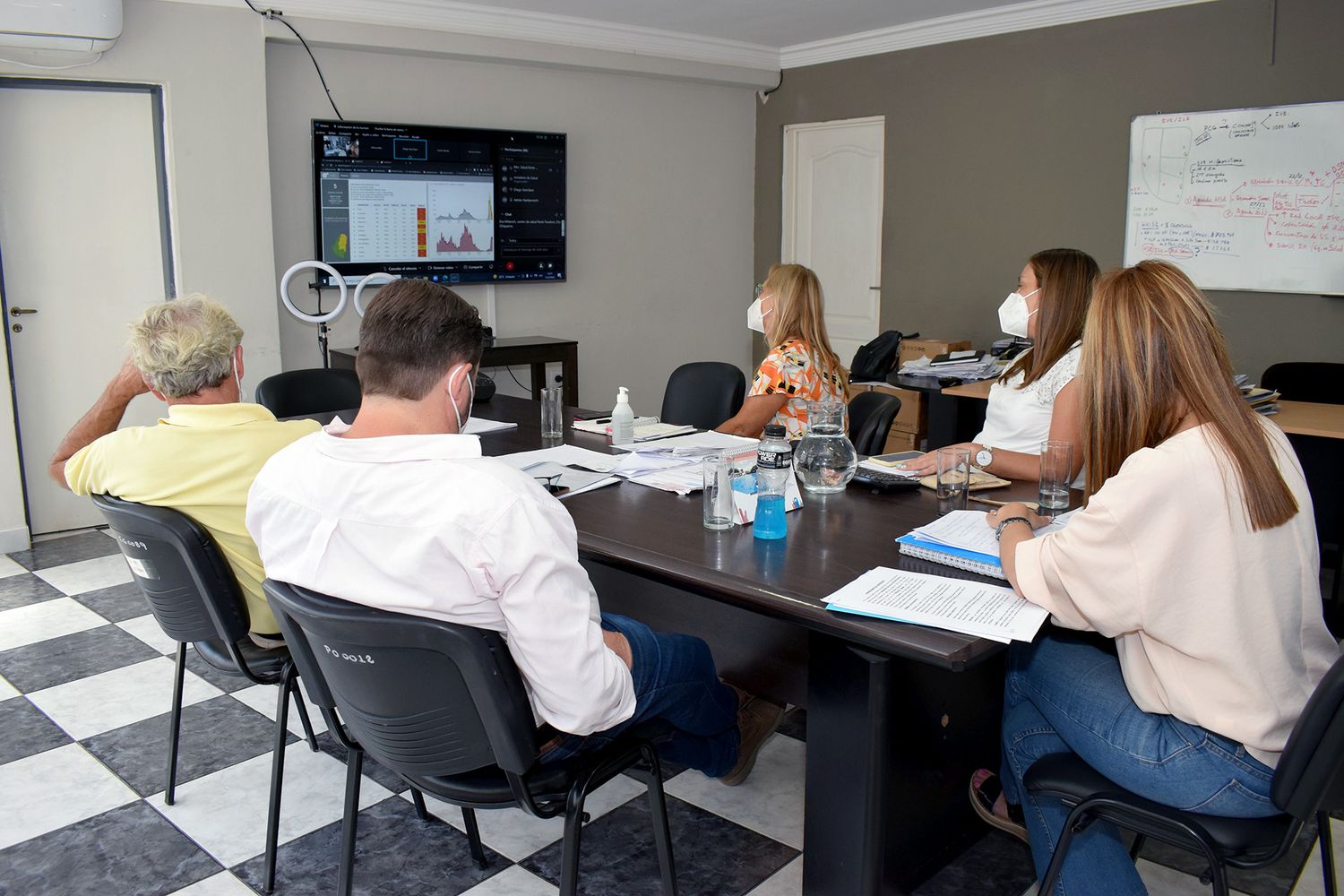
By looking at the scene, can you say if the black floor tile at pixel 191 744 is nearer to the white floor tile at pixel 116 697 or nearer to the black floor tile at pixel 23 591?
the white floor tile at pixel 116 697

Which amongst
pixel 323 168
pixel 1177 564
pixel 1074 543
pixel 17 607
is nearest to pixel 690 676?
pixel 1074 543

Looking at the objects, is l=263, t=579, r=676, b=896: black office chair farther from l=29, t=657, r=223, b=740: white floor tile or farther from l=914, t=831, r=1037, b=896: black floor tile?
l=29, t=657, r=223, b=740: white floor tile

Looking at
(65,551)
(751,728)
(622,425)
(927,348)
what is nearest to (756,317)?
(622,425)

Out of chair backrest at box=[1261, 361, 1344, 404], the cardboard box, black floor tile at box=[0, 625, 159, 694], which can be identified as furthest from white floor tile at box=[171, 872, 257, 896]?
the cardboard box

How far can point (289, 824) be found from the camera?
7.85 ft

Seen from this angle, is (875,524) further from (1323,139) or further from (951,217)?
(951,217)

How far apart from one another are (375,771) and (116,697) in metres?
1.01

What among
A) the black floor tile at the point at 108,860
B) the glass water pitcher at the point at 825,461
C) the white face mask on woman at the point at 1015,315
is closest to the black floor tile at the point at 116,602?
the black floor tile at the point at 108,860

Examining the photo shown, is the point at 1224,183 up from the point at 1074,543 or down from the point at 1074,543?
up

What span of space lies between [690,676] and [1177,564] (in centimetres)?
86

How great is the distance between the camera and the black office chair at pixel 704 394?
394 centimetres

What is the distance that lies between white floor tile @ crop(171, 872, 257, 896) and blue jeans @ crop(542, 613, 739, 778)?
91 centimetres

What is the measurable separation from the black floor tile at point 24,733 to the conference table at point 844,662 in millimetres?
1640

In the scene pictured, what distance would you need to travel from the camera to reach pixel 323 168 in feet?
17.9
